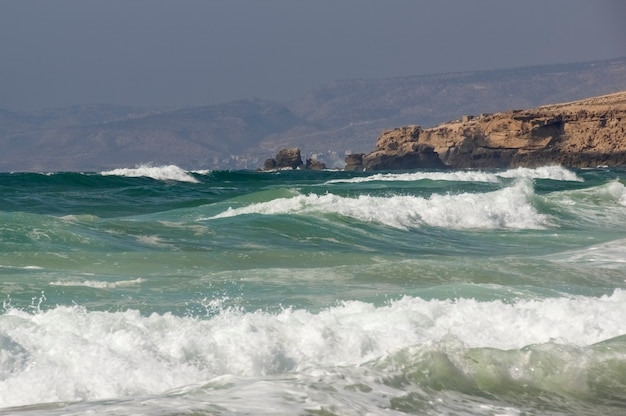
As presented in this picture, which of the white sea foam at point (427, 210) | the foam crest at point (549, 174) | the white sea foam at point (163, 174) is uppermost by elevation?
the white sea foam at point (163, 174)

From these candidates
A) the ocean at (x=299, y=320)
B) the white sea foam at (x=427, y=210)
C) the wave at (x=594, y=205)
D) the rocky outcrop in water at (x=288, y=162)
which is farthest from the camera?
the rocky outcrop in water at (x=288, y=162)

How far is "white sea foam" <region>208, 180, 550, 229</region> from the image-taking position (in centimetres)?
2398

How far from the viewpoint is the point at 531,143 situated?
3275 inches

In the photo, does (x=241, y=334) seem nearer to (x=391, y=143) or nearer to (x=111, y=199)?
(x=111, y=199)

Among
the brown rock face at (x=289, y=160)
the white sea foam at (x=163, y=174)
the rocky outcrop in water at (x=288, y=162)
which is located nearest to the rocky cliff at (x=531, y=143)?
the rocky outcrop in water at (x=288, y=162)

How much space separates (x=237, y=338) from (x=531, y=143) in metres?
77.2

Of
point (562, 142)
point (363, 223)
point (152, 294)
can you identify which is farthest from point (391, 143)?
point (152, 294)

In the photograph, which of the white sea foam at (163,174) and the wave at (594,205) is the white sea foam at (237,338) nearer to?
the wave at (594,205)

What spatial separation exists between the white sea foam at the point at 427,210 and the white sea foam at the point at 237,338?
13.5 m

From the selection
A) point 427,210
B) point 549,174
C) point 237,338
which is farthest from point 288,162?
point 237,338

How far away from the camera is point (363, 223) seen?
22875 mm

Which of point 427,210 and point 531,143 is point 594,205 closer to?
point 427,210

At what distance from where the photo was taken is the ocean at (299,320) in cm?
696

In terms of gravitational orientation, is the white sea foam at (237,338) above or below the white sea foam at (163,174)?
below
